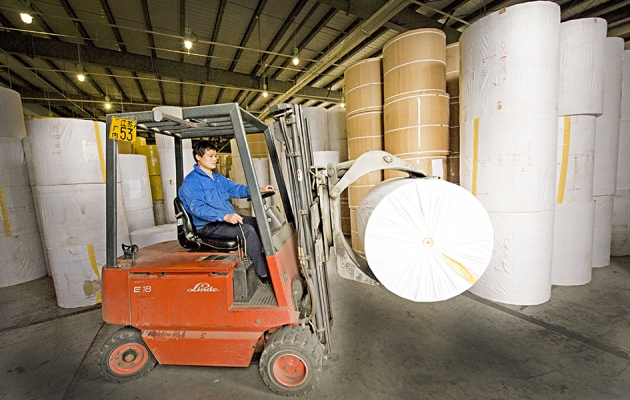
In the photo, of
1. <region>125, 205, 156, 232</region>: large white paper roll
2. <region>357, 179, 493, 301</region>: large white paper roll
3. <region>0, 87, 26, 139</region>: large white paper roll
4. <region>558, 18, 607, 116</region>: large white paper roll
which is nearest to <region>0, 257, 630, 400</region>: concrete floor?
<region>357, 179, 493, 301</region>: large white paper roll

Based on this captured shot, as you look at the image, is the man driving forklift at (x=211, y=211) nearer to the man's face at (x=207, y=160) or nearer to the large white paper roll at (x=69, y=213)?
the man's face at (x=207, y=160)

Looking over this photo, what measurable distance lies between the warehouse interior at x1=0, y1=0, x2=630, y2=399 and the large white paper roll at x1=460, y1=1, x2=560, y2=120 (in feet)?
0.07

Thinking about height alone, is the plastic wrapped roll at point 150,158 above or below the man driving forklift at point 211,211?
above

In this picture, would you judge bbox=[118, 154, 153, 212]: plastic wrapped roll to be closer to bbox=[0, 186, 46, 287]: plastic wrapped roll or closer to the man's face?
bbox=[0, 186, 46, 287]: plastic wrapped roll

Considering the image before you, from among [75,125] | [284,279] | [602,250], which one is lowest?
[602,250]

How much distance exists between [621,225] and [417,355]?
5.15 m

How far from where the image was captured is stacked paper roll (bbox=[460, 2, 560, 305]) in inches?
116

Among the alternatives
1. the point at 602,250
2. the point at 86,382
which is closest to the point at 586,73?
the point at 602,250

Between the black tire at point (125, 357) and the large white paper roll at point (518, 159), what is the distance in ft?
13.5

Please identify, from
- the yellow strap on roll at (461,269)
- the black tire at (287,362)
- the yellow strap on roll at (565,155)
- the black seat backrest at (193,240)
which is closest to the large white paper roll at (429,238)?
the yellow strap on roll at (461,269)

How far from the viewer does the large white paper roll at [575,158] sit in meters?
3.54

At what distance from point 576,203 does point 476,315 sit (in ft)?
7.13

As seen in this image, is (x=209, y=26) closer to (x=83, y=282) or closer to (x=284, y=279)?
(x=83, y=282)

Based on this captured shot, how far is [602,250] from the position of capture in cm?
425
